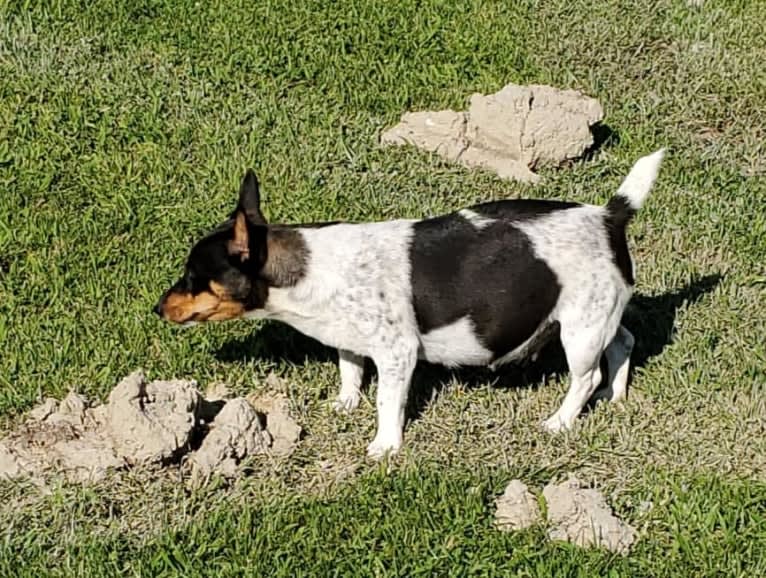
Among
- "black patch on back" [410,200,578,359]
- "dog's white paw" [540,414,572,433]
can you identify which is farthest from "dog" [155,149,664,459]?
"dog's white paw" [540,414,572,433]

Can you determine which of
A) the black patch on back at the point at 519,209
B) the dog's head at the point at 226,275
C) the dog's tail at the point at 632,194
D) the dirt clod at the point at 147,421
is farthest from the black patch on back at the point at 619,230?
the dirt clod at the point at 147,421

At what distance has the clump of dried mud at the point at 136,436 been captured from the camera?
6492 millimetres

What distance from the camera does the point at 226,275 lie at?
259 inches

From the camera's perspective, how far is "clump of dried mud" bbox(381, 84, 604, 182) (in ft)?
30.2

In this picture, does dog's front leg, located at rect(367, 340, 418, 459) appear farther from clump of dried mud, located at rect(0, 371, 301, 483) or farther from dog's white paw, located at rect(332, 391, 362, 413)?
clump of dried mud, located at rect(0, 371, 301, 483)

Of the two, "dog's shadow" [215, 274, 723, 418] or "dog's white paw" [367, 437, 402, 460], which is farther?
"dog's shadow" [215, 274, 723, 418]

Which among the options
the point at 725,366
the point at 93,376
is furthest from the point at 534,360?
the point at 93,376

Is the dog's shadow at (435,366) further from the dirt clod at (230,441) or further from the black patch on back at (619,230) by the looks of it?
the black patch on back at (619,230)

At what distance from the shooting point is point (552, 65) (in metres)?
10.5

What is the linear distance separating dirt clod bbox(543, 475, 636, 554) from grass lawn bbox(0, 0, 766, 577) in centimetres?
9

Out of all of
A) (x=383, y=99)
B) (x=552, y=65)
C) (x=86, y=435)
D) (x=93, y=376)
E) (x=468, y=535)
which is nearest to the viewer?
(x=468, y=535)

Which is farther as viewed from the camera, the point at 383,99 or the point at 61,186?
the point at 383,99

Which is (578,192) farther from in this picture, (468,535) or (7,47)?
(7,47)

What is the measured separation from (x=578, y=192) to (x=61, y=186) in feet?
10.6
